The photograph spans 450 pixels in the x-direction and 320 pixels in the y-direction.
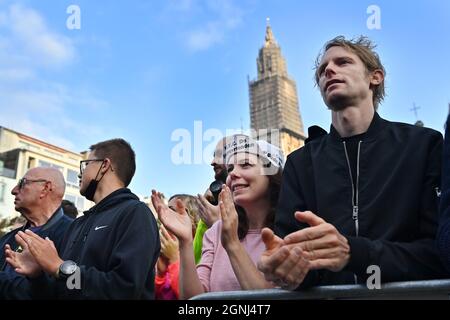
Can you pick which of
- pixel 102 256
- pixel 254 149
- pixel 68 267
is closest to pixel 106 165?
pixel 102 256

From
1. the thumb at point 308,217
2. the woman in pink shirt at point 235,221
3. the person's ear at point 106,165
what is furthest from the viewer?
the person's ear at point 106,165

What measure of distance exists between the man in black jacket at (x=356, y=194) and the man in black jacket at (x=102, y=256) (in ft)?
3.20

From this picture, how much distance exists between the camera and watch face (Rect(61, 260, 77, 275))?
97.6 inches

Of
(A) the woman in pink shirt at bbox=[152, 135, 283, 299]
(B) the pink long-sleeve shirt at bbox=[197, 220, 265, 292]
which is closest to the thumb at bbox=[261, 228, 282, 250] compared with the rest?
(A) the woman in pink shirt at bbox=[152, 135, 283, 299]

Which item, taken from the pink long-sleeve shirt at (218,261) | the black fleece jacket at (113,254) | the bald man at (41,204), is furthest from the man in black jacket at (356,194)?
the bald man at (41,204)

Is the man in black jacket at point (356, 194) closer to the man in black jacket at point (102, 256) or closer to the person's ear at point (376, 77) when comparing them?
the person's ear at point (376, 77)

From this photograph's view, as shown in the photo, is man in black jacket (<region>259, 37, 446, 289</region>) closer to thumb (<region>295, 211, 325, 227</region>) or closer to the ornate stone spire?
thumb (<region>295, 211, 325, 227</region>)

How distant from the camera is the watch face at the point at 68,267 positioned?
97.6 inches

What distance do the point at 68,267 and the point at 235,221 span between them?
1023 millimetres

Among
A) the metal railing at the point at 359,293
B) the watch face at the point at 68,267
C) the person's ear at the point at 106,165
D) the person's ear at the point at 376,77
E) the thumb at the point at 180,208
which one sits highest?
the person's ear at the point at 376,77

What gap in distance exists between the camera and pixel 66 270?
249 centimetres

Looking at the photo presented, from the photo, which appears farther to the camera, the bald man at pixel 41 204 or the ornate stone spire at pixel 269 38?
the ornate stone spire at pixel 269 38
